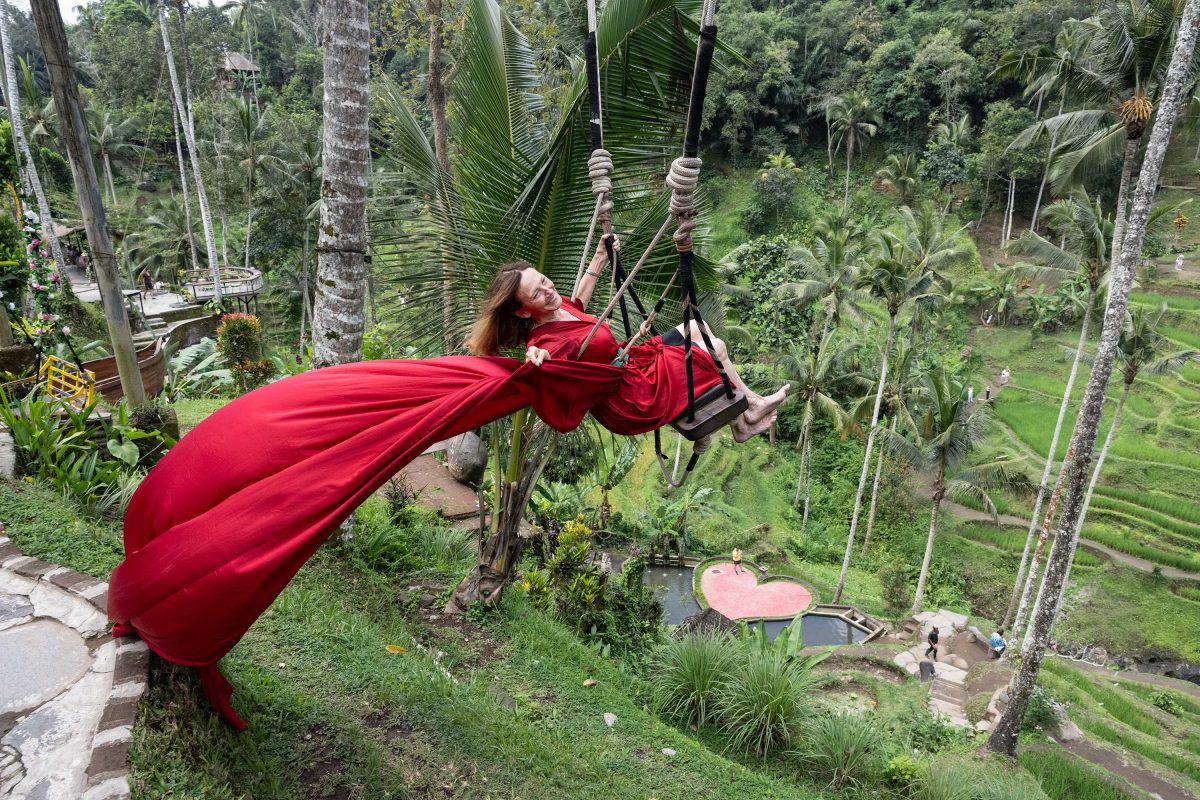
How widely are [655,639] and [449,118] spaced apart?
170 inches

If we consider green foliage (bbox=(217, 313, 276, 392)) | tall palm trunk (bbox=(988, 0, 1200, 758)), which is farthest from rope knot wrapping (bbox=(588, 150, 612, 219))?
green foliage (bbox=(217, 313, 276, 392))

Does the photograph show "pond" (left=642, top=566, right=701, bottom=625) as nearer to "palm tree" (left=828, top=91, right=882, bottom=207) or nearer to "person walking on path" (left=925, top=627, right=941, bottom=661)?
"person walking on path" (left=925, top=627, right=941, bottom=661)

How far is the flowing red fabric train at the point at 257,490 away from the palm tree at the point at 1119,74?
9817mm

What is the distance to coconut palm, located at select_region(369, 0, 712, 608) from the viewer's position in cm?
370

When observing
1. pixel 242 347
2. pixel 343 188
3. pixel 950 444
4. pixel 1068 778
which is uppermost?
pixel 343 188

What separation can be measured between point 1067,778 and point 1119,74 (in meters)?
9.06

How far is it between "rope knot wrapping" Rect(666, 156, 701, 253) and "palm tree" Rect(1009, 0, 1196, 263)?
342 inches

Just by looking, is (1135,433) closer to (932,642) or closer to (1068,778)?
(932,642)

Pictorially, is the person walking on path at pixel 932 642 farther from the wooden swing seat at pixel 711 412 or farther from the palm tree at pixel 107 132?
the palm tree at pixel 107 132

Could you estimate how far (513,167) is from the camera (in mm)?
3945

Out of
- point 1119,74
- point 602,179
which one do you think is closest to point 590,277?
point 602,179

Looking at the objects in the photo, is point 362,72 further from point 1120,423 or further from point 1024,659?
point 1120,423

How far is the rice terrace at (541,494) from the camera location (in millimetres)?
2225

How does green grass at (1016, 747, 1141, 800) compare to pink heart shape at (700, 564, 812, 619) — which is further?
pink heart shape at (700, 564, 812, 619)
